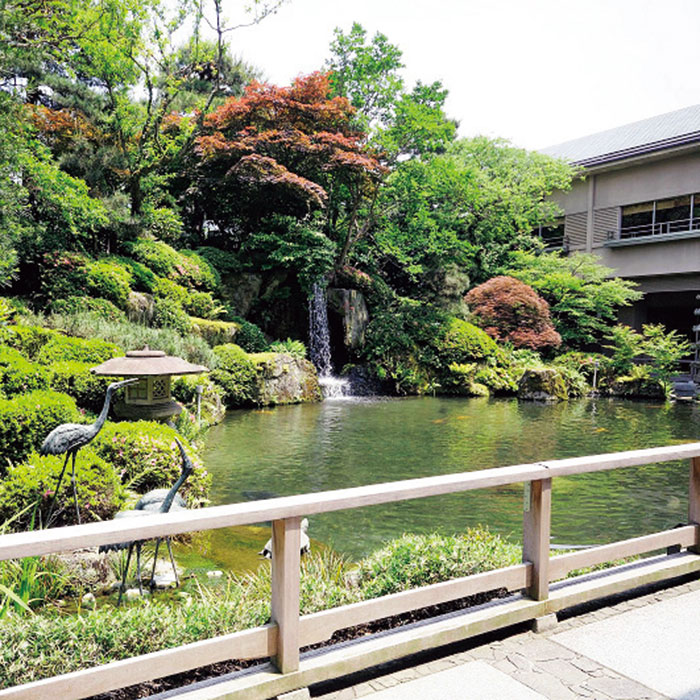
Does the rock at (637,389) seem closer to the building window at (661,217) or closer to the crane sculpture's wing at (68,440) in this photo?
the building window at (661,217)

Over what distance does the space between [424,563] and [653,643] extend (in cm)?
133

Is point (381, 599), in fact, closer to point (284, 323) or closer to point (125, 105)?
point (284, 323)

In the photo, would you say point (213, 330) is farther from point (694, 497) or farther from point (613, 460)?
point (613, 460)

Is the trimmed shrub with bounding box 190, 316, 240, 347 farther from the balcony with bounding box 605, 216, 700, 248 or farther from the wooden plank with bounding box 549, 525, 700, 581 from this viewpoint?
the balcony with bounding box 605, 216, 700, 248

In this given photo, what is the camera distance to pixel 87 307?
13633 millimetres

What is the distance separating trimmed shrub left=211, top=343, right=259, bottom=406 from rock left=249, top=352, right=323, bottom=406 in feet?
0.69

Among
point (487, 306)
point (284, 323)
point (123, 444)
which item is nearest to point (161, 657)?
point (123, 444)

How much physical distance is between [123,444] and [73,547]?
15.7 ft

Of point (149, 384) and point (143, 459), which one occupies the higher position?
point (149, 384)

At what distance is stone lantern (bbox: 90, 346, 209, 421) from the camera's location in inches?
307

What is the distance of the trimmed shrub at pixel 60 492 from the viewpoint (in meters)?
5.18

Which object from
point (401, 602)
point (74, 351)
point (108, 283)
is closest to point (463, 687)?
point (401, 602)

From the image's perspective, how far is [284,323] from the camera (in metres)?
20.4

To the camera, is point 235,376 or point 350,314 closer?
point 235,376
